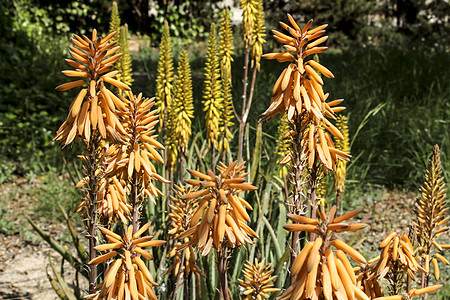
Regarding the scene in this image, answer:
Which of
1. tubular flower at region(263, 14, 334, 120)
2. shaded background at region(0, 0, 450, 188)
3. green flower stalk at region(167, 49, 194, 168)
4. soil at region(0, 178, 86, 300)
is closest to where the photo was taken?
tubular flower at region(263, 14, 334, 120)

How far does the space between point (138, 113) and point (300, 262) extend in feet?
→ 2.80

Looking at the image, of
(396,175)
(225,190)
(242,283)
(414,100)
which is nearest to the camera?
(225,190)

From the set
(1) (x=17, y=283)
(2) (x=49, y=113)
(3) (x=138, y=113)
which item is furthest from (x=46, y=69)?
(3) (x=138, y=113)

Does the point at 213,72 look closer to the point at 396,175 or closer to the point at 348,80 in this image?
the point at 396,175

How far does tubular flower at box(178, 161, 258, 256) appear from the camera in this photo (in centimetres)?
139

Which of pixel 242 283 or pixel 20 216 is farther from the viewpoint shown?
pixel 20 216

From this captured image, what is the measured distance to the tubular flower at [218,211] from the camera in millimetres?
1386

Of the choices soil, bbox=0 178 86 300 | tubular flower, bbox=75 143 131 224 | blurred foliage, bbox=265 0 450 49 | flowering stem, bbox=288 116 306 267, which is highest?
blurred foliage, bbox=265 0 450 49

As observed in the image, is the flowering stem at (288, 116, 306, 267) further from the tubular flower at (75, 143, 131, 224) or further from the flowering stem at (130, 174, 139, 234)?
the tubular flower at (75, 143, 131, 224)

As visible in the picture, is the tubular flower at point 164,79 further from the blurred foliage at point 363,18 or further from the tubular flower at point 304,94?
the blurred foliage at point 363,18

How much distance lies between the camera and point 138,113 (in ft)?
5.60

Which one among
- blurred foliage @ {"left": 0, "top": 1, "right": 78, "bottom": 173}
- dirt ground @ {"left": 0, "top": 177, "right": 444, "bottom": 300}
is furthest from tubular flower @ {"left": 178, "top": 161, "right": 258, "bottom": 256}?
blurred foliage @ {"left": 0, "top": 1, "right": 78, "bottom": 173}

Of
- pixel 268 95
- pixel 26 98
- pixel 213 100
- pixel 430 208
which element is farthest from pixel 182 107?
pixel 26 98

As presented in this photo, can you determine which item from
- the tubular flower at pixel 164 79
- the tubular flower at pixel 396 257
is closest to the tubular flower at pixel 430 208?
the tubular flower at pixel 396 257
